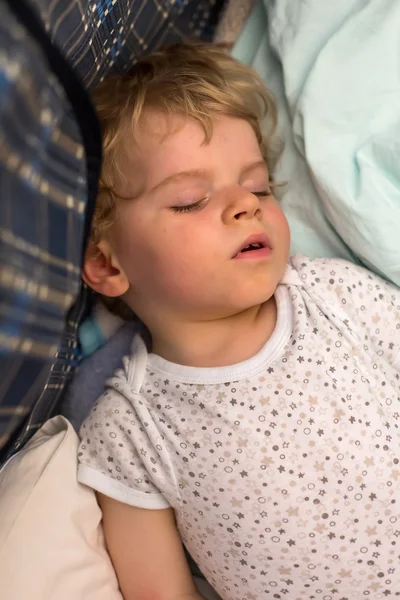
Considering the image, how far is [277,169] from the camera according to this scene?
3.61 feet

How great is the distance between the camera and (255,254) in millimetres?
890

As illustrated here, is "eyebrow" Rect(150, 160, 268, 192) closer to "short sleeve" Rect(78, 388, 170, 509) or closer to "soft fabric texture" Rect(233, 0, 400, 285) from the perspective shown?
"soft fabric texture" Rect(233, 0, 400, 285)

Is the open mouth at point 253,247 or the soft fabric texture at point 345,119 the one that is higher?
the soft fabric texture at point 345,119

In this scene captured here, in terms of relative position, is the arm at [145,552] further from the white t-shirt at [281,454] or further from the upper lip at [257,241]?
the upper lip at [257,241]

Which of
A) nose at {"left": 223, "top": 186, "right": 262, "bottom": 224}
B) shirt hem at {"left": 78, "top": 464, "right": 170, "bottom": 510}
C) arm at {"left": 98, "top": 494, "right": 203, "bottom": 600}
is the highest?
nose at {"left": 223, "top": 186, "right": 262, "bottom": 224}

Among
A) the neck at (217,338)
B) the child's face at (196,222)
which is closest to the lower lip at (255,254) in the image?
the child's face at (196,222)

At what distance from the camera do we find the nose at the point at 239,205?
33.8 inches

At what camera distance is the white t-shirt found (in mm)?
872

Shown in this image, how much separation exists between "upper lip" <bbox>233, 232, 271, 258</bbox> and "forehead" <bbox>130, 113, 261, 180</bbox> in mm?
110

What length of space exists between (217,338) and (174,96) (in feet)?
1.26

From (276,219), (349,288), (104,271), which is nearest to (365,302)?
(349,288)

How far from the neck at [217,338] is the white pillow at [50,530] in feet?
0.73

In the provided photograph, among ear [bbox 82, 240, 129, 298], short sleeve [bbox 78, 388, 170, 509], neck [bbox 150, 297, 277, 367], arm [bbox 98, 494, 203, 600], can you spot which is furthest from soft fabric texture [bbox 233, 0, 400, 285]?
arm [bbox 98, 494, 203, 600]

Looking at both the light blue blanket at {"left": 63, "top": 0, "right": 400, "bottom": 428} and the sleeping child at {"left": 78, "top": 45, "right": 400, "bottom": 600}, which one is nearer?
the sleeping child at {"left": 78, "top": 45, "right": 400, "bottom": 600}
